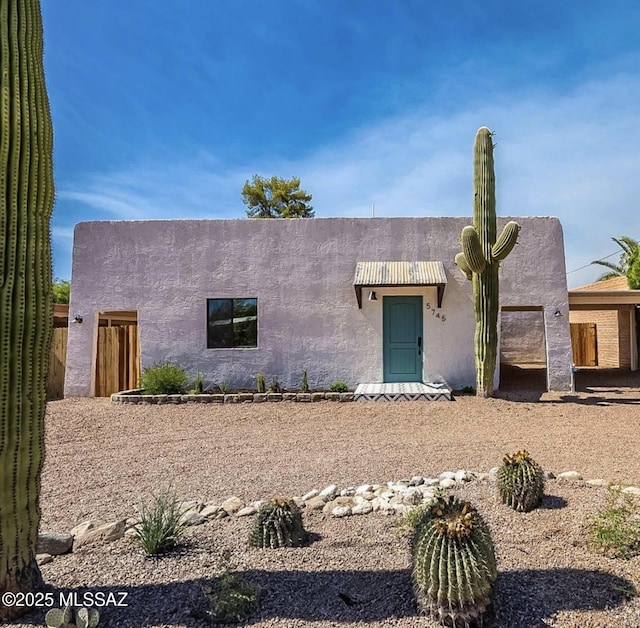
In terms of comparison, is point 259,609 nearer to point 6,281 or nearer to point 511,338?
point 6,281

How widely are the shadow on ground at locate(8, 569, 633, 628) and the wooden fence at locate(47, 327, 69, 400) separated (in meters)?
12.6

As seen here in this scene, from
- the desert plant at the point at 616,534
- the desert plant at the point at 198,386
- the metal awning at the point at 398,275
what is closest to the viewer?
the desert plant at the point at 616,534

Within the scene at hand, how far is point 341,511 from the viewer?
468 centimetres

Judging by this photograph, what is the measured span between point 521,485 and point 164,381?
30.9ft

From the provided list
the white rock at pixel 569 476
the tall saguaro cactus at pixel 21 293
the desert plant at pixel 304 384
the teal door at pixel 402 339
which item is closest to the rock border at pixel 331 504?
the white rock at pixel 569 476

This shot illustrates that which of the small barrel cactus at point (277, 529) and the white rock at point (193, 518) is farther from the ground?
the small barrel cactus at point (277, 529)

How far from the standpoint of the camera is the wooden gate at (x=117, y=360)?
1398 centimetres

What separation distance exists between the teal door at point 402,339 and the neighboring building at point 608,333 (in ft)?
22.0

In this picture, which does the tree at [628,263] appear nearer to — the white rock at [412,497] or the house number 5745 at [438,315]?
the house number 5745 at [438,315]

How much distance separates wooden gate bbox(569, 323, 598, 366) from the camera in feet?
73.7

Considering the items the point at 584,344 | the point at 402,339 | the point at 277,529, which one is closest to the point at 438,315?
the point at 402,339

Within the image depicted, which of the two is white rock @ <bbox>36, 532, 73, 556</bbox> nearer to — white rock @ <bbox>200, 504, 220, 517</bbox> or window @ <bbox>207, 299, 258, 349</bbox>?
white rock @ <bbox>200, 504, 220, 517</bbox>

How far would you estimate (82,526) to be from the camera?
4.46 metres

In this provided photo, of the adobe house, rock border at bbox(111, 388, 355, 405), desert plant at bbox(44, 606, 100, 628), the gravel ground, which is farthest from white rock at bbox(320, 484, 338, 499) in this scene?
the adobe house
